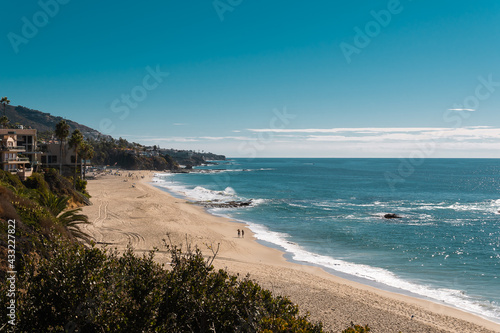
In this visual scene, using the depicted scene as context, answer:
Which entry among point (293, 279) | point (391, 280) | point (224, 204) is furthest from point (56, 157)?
point (391, 280)

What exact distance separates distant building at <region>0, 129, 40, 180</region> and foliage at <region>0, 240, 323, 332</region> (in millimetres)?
38210

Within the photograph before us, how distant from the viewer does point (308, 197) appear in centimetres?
6806

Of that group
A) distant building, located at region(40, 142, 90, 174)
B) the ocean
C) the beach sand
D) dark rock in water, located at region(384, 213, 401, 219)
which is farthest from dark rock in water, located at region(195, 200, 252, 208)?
distant building, located at region(40, 142, 90, 174)

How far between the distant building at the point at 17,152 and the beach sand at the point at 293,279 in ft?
33.6

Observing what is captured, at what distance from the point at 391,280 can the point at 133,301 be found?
20190 millimetres

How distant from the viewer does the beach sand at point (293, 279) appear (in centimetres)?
1595

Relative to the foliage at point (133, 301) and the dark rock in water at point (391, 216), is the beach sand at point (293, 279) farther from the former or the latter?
the dark rock in water at point (391, 216)

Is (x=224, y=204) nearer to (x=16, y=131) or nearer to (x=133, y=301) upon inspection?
(x=16, y=131)

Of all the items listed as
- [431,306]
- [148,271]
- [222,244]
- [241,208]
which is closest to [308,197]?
[241,208]

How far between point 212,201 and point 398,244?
35.9m

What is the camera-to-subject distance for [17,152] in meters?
44.7

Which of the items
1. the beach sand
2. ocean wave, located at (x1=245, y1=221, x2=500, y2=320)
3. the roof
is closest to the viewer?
the beach sand

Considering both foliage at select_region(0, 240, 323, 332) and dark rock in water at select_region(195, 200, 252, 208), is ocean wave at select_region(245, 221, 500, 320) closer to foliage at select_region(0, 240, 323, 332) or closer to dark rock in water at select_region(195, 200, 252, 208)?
foliage at select_region(0, 240, 323, 332)

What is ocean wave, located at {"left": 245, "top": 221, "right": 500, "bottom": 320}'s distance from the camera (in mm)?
18891
